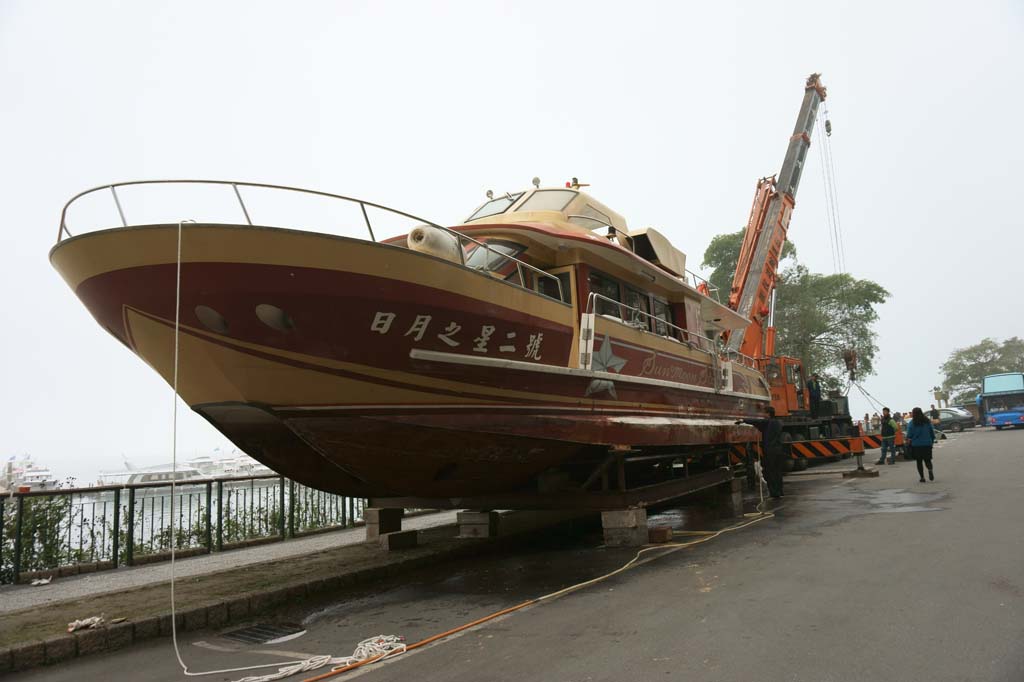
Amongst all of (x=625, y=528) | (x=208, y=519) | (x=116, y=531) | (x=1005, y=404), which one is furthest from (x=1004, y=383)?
(x=116, y=531)

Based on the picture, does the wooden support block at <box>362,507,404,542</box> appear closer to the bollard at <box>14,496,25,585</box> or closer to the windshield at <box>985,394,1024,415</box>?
the bollard at <box>14,496,25,585</box>

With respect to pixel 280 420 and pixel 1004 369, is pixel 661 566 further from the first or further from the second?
pixel 1004 369

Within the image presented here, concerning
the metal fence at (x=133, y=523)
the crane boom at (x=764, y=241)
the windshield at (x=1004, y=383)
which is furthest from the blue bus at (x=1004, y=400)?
the metal fence at (x=133, y=523)

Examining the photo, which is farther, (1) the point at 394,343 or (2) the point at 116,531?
(2) the point at 116,531

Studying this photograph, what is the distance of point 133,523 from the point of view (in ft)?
26.6

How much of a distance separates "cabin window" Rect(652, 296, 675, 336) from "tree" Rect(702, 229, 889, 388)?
27.0 m

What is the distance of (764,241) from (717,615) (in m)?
14.3

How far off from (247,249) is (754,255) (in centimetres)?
1475

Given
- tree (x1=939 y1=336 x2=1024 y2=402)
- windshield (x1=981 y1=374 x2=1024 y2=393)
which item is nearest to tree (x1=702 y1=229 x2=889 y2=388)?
windshield (x1=981 y1=374 x2=1024 y2=393)

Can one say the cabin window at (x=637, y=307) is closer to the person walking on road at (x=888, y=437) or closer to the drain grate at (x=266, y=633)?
the drain grate at (x=266, y=633)

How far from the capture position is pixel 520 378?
6133 millimetres

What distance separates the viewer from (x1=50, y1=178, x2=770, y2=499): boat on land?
4.89 metres

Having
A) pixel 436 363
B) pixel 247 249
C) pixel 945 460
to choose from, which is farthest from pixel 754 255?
pixel 247 249

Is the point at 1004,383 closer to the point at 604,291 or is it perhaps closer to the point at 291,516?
the point at 604,291
